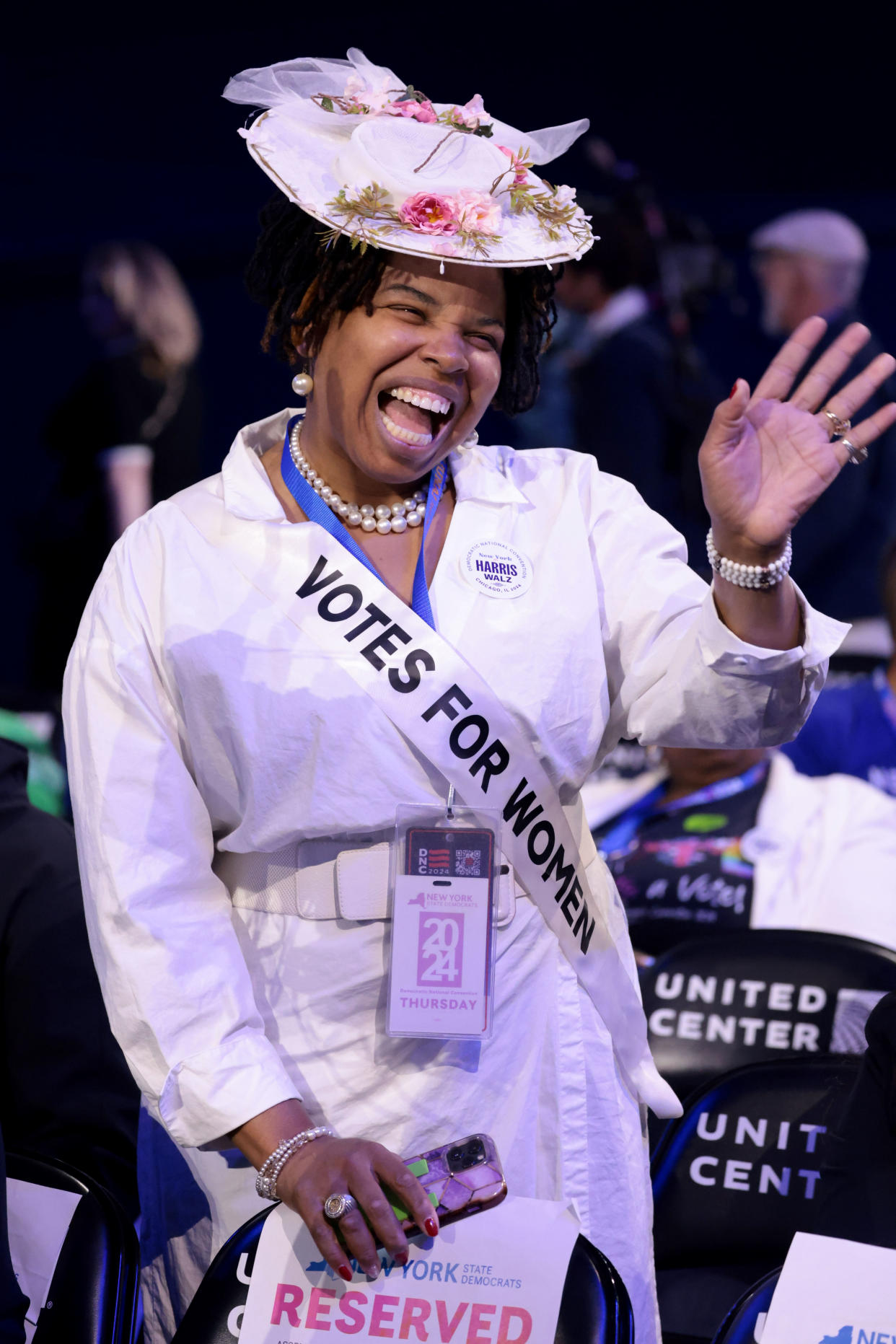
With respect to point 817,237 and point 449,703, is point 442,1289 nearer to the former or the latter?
point 449,703

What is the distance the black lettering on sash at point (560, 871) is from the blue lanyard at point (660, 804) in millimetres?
2047

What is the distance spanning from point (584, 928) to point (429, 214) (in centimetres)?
82

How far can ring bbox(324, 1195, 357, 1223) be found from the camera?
1433 millimetres

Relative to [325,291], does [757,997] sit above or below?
below

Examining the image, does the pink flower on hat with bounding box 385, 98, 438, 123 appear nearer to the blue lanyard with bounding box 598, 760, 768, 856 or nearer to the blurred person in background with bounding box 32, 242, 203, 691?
the blue lanyard with bounding box 598, 760, 768, 856

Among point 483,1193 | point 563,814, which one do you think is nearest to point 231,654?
point 563,814

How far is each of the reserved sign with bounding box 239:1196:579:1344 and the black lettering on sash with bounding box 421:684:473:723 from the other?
1.66 ft

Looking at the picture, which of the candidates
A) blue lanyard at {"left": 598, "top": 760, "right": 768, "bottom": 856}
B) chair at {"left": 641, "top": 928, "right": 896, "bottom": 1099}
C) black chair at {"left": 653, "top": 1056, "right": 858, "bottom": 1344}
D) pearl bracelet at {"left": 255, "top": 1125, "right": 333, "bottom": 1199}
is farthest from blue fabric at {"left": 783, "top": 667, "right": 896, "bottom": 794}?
pearl bracelet at {"left": 255, "top": 1125, "right": 333, "bottom": 1199}

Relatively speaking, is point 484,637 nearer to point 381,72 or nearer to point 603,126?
point 381,72

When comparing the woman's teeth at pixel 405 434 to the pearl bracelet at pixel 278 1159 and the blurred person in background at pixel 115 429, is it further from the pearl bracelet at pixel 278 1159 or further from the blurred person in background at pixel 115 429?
the blurred person in background at pixel 115 429

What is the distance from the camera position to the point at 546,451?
190 centimetres

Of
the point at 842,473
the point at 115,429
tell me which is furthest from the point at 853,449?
the point at 115,429

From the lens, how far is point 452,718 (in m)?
1.65

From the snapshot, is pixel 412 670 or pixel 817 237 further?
pixel 817 237
